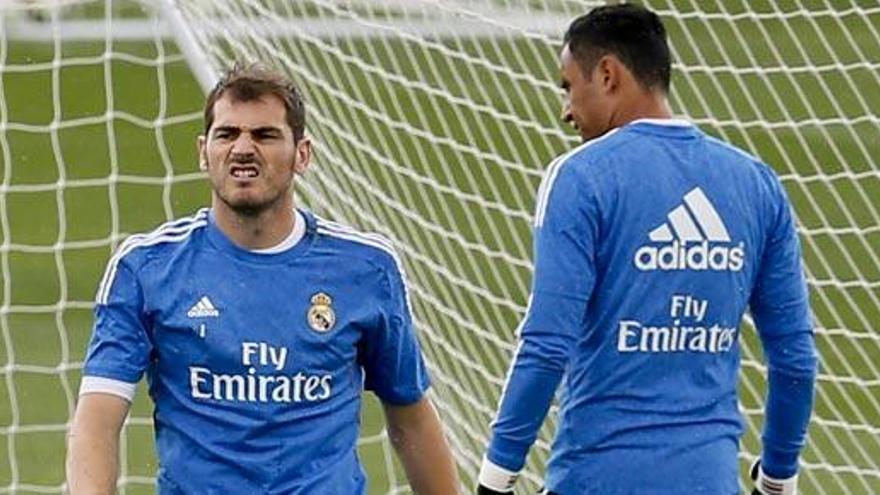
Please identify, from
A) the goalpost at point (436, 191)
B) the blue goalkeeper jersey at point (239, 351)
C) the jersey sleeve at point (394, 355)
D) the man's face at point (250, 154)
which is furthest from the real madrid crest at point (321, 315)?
the goalpost at point (436, 191)

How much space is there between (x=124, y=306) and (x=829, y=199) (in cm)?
770

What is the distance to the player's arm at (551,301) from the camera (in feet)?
17.0

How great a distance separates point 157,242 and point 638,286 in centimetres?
96

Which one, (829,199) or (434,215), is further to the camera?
(829,199)

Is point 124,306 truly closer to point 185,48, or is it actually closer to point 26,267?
point 185,48

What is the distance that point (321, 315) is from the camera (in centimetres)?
516

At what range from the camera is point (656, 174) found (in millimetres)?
5348

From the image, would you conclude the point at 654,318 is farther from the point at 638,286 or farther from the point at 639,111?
the point at 639,111

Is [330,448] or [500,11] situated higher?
[500,11]

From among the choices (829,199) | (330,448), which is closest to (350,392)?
(330,448)

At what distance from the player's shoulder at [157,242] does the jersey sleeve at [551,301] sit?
668 millimetres

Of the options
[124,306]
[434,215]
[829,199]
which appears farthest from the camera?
[829,199]

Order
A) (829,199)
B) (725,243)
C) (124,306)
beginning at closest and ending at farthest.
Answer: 1. (124,306)
2. (725,243)
3. (829,199)

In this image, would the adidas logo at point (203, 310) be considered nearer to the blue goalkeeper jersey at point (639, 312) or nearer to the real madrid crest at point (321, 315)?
the real madrid crest at point (321, 315)
